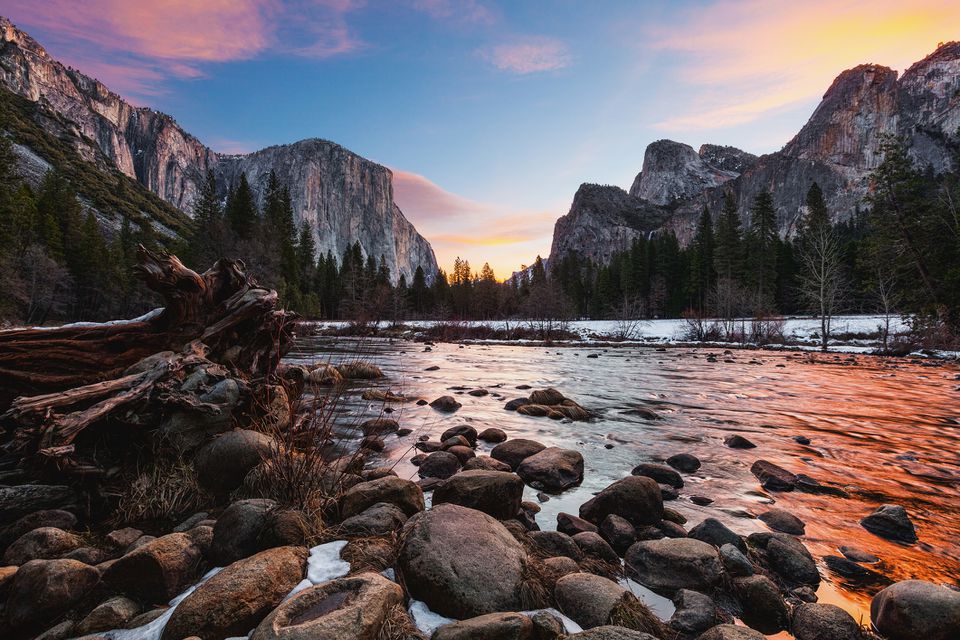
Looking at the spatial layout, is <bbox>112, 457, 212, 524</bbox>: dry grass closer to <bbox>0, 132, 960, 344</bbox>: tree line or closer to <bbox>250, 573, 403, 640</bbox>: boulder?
<bbox>250, 573, 403, 640</bbox>: boulder

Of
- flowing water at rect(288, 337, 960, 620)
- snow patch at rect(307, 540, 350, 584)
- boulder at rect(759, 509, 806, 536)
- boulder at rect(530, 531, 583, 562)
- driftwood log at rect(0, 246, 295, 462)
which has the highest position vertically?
driftwood log at rect(0, 246, 295, 462)

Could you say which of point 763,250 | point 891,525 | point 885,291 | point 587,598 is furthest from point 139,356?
point 763,250

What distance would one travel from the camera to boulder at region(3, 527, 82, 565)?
3.01m

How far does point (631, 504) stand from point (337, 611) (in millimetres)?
3247

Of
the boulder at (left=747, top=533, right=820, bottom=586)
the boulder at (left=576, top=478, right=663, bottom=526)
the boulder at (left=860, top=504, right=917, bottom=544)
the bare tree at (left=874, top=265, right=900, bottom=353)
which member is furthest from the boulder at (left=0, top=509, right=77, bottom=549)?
the bare tree at (left=874, top=265, right=900, bottom=353)

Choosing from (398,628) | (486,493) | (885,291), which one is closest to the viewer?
(398,628)

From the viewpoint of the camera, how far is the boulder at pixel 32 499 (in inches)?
133

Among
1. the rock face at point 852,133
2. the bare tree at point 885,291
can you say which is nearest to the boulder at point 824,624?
the bare tree at point 885,291

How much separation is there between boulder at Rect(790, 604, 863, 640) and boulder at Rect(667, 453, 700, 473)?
340 centimetres

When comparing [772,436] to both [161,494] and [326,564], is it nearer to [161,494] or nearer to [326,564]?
[326,564]

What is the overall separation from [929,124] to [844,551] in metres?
226

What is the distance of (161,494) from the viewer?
3953 mm

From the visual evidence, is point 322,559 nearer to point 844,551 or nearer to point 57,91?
point 844,551

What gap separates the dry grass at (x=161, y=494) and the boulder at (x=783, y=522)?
19.4ft
